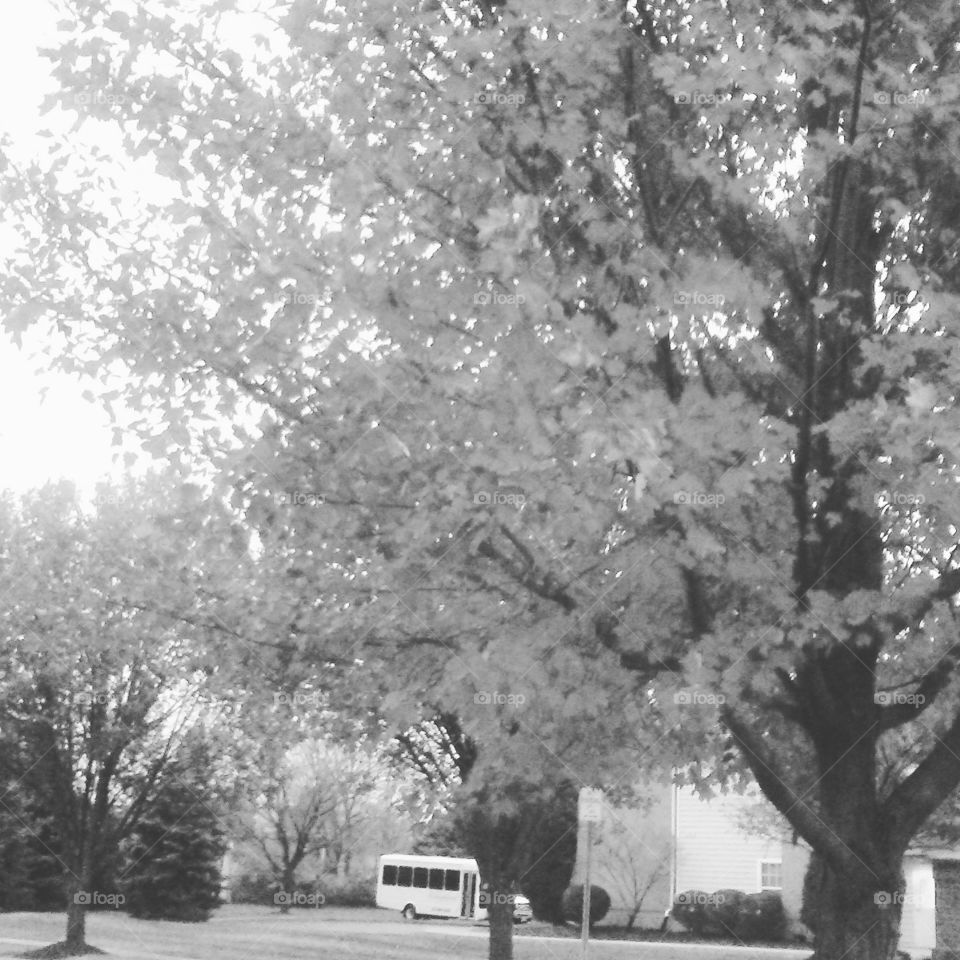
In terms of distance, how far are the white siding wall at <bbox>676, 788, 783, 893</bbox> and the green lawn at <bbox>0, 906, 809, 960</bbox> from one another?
5854 millimetres

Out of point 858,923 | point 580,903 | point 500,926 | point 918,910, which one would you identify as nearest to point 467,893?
point 580,903

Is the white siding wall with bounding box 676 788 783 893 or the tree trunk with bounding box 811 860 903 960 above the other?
the tree trunk with bounding box 811 860 903 960

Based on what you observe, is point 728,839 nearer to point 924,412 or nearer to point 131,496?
point 131,496

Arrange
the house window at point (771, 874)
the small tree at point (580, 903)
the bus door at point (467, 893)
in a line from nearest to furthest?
the house window at point (771, 874) → the small tree at point (580, 903) → the bus door at point (467, 893)

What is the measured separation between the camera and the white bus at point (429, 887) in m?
51.8

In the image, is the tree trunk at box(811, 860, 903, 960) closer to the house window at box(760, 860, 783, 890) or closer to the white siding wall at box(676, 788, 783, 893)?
the white siding wall at box(676, 788, 783, 893)

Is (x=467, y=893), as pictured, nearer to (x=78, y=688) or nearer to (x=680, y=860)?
(x=680, y=860)

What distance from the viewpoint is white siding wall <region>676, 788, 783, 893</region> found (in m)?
41.0

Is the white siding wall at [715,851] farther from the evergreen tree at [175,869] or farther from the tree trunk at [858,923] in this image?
the tree trunk at [858,923]

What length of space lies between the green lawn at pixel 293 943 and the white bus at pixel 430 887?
9.69m

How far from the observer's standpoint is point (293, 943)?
30.4 m

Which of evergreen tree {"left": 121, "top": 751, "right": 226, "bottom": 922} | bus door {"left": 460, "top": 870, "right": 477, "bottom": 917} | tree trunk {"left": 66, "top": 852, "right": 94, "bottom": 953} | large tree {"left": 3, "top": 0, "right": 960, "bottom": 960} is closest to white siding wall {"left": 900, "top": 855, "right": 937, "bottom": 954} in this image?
tree trunk {"left": 66, "top": 852, "right": 94, "bottom": 953}

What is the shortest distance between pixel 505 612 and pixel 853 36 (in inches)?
148

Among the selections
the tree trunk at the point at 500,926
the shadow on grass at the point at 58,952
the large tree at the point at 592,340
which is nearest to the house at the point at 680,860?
the shadow on grass at the point at 58,952
